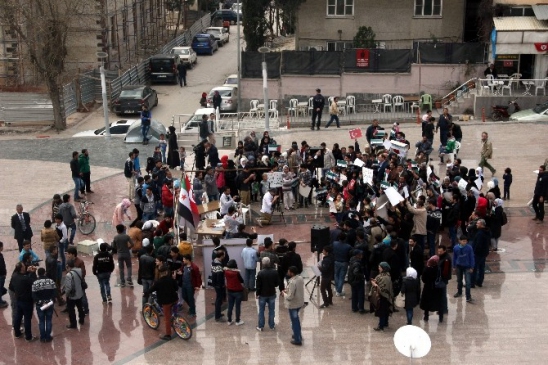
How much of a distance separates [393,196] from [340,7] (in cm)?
2453

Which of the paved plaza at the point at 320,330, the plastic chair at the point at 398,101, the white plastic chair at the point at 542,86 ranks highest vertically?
the white plastic chair at the point at 542,86

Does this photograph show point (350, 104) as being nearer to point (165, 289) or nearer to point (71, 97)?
A: point (71, 97)

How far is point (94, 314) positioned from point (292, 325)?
4008 mm

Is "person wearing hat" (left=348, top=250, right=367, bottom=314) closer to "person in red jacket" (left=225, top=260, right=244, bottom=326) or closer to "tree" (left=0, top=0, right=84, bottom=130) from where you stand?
"person in red jacket" (left=225, top=260, right=244, bottom=326)

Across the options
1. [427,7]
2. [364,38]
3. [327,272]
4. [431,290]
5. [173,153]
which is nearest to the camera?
[431,290]

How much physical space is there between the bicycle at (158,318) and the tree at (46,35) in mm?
21259

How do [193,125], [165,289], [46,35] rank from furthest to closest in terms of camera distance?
[46,35] → [193,125] → [165,289]

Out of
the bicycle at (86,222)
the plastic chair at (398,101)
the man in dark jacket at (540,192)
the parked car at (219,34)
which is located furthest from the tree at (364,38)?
the bicycle at (86,222)

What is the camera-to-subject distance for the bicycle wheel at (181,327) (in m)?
16.6

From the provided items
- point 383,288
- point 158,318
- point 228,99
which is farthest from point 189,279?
point 228,99

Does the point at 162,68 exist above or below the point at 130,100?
above

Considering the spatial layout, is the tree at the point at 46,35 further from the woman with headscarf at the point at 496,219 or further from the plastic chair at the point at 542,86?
the woman with headscarf at the point at 496,219

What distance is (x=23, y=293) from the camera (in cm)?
1645

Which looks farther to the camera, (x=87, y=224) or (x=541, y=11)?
(x=541, y=11)
